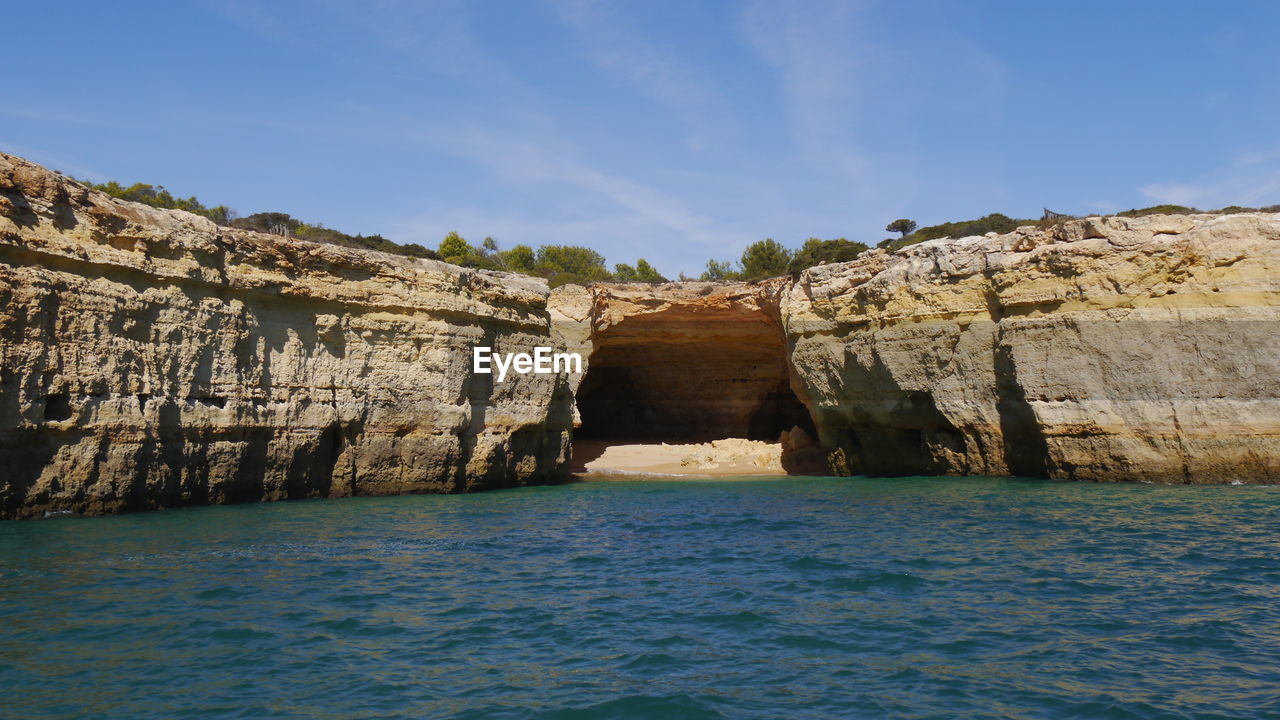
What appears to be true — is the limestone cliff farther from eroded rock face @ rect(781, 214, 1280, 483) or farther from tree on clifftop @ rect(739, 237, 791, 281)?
tree on clifftop @ rect(739, 237, 791, 281)

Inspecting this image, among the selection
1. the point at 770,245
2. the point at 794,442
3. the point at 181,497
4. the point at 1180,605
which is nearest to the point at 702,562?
the point at 1180,605

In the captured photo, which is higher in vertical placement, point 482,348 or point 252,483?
point 482,348

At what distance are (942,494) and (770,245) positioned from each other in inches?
1250

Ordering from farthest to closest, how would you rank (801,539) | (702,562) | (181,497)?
1. (181,497)
2. (801,539)
3. (702,562)

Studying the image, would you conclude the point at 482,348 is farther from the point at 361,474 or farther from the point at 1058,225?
the point at 1058,225

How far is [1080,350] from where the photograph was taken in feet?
68.7

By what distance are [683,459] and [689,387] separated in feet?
21.0

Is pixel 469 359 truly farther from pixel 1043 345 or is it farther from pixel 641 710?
pixel 641 710

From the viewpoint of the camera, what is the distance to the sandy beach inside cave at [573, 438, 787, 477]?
103 ft

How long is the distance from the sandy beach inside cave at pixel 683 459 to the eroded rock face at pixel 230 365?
6656 millimetres

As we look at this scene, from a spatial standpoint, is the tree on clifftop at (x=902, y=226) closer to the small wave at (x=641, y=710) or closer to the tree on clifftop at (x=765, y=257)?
the tree on clifftop at (x=765, y=257)

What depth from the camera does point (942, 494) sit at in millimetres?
20016

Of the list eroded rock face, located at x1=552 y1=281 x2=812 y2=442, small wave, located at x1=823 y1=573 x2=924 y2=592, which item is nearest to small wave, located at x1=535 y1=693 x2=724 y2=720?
small wave, located at x1=823 y1=573 x2=924 y2=592

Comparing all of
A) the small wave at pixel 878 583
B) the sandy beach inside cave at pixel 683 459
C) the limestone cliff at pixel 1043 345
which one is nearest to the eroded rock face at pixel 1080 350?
the limestone cliff at pixel 1043 345
